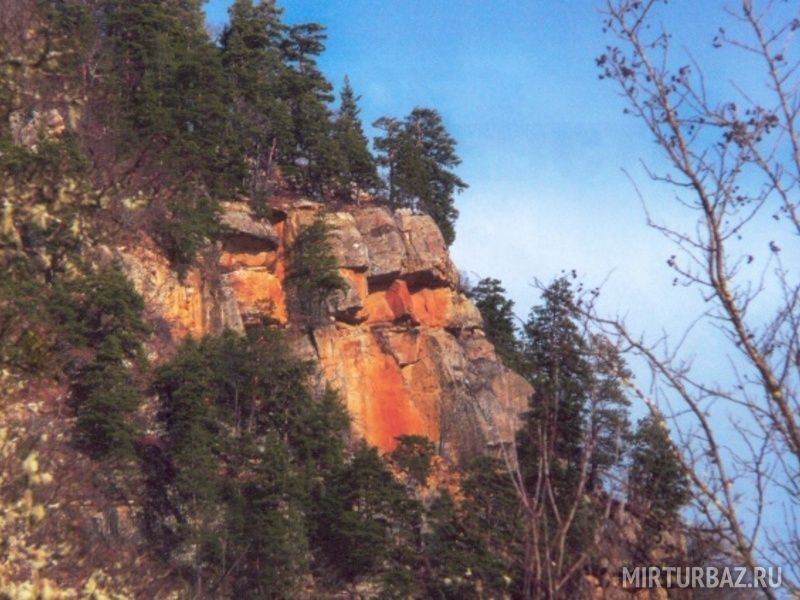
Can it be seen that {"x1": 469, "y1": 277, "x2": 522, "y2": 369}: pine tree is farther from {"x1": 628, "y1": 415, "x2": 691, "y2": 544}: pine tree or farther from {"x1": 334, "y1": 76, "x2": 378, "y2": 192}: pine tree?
{"x1": 628, "y1": 415, "x2": 691, "y2": 544}: pine tree

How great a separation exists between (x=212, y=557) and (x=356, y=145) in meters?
20.4

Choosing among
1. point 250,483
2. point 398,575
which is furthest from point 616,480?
point 250,483

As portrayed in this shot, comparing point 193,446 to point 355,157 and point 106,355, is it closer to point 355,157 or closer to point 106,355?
point 106,355

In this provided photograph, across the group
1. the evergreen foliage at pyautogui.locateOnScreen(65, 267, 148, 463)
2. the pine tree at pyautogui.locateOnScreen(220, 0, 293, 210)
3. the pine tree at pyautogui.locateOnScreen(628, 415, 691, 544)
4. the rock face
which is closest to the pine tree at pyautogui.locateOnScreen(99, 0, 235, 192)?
the pine tree at pyautogui.locateOnScreen(220, 0, 293, 210)

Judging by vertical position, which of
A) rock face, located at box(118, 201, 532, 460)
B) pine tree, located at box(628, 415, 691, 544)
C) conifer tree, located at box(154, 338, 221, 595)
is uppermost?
rock face, located at box(118, 201, 532, 460)

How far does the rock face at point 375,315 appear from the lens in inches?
1339

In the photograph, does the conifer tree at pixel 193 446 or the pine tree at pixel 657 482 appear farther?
the conifer tree at pixel 193 446

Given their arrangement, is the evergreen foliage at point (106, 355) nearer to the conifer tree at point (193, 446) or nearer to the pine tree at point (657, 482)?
the conifer tree at point (193, 446)

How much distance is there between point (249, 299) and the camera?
3556 cm

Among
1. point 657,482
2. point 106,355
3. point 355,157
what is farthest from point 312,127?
point 657,482

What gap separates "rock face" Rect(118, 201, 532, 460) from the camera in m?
34.0

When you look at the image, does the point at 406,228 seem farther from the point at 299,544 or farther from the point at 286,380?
the point at 299,544

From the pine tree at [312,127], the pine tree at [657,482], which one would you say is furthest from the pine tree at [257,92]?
the pine tree at [657,482]

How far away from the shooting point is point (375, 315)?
37625mm
